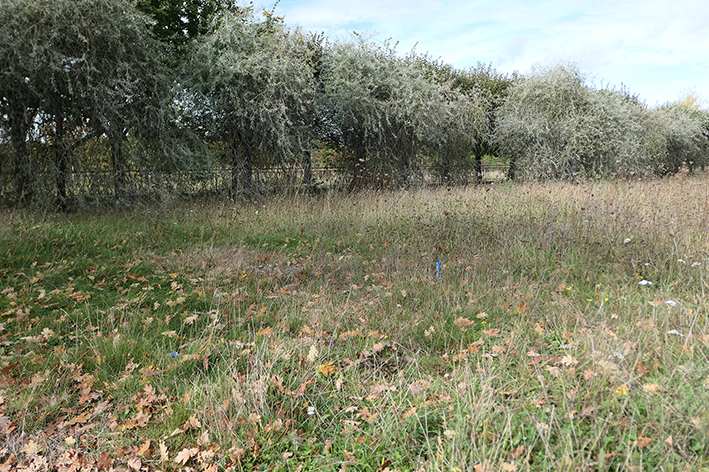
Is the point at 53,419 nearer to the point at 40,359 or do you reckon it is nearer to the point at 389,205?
the point at 40,359

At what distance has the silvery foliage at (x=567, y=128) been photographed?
16.9 metres

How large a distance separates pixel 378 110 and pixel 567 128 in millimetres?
8296

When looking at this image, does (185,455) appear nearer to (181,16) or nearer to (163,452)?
(163,452)

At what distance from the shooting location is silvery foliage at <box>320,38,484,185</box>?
13.3 m

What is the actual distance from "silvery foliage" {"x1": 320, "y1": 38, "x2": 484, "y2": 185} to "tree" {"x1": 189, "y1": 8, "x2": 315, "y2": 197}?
125cm

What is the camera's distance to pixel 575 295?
445cm

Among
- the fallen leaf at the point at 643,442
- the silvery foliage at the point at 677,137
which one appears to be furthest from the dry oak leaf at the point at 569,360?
the silvery foliage at the point at 677,137

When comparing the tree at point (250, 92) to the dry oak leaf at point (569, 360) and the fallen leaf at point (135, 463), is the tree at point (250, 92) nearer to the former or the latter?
the fallen leaf at point (135, 463)

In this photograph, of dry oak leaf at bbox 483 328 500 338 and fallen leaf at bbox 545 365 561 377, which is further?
dry oak leaf at bbox 483 328 500 338

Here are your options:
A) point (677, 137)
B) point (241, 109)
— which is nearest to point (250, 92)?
point (241, 109)

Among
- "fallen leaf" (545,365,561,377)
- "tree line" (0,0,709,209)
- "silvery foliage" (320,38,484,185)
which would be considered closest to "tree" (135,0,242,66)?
"tree line" (0,0,709,209)

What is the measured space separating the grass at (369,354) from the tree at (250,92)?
236 inches

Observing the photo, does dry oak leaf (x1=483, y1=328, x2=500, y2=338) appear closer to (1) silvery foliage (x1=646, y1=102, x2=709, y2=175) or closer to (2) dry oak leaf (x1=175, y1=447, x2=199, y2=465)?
(2) dry oak leaf (x1=175, y1=447, x2=199, y2=465)

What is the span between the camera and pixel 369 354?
3449mm
